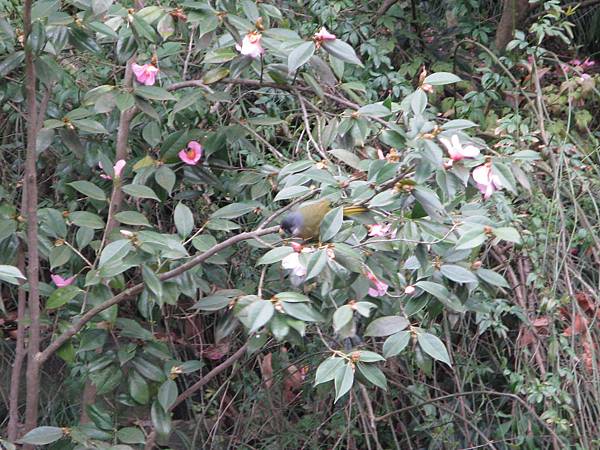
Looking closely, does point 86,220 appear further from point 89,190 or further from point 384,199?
point 384,199

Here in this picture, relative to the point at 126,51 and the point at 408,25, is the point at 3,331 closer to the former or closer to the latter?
the point at 126,51

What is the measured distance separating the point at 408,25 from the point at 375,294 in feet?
6.32

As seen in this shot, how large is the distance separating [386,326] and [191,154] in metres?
0.70

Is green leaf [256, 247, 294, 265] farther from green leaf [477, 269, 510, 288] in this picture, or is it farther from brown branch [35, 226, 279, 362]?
green leaf [477, 269, 510, 288]

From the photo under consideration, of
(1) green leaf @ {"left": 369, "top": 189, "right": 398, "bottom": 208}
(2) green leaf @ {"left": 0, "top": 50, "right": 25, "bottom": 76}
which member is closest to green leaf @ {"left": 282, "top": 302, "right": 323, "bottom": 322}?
(1) green leaf @ {"left": 369, "top": 189, "right": 398, "bottom": 208}

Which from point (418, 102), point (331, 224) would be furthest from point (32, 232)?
point (418, 102)

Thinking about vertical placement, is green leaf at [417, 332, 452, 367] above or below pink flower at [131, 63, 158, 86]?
below

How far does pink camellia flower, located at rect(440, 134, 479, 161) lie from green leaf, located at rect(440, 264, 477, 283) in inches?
9.3

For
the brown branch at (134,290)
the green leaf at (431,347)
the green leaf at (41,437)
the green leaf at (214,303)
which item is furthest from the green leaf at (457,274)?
the green leaf at (41,437)

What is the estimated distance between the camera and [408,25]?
142 inches

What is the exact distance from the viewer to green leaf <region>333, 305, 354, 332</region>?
167cm

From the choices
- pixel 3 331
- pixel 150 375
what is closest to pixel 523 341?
pixel 150 375

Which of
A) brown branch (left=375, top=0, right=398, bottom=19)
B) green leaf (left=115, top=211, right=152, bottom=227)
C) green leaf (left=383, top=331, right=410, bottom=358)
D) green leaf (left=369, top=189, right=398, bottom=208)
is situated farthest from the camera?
brown branch (left=375, top=0, right=398, bottom=19)

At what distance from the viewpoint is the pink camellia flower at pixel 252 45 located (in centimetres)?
204
